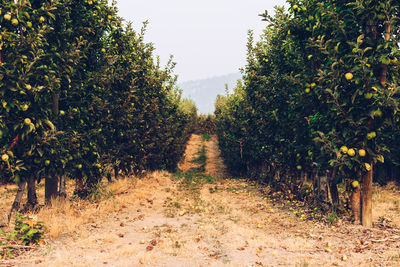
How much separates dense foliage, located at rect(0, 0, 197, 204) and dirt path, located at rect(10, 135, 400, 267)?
6.92 feet

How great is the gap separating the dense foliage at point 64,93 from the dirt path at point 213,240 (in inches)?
83.0

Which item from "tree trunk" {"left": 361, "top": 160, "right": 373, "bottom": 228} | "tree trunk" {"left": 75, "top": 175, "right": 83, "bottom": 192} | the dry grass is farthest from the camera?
"tree trunk" {"left": 75, "top": 175, "right": 83, "bottom": 192}

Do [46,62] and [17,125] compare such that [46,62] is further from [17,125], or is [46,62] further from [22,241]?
[22,241]

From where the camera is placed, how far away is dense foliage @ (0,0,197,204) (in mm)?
6586

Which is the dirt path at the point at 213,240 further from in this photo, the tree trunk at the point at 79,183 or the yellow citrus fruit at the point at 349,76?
the yellow citrus fruit at the point at 349,76

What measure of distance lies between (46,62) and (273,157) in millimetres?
9050

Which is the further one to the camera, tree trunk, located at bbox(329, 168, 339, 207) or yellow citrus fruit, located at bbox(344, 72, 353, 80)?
tree trunk, located at bbox(329, 168, 339, 207)

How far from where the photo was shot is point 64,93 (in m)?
9.14

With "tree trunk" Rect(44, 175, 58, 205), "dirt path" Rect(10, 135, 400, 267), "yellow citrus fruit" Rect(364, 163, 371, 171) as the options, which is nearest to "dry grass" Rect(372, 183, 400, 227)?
"yellow citrus fruit" Rect(364, 163, 371, 171)

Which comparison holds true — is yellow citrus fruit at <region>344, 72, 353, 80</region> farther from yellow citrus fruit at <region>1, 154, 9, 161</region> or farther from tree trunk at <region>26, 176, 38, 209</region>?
tree trunk at <region>26, 176, 38, 209</region>

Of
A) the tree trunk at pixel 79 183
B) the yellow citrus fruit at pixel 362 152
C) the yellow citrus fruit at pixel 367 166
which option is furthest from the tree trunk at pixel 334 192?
the tree trunk at pixel 79 183

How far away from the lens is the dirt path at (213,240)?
18.7ft

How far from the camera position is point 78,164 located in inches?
349

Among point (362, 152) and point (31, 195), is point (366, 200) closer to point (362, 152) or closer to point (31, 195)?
point (362, 152)
